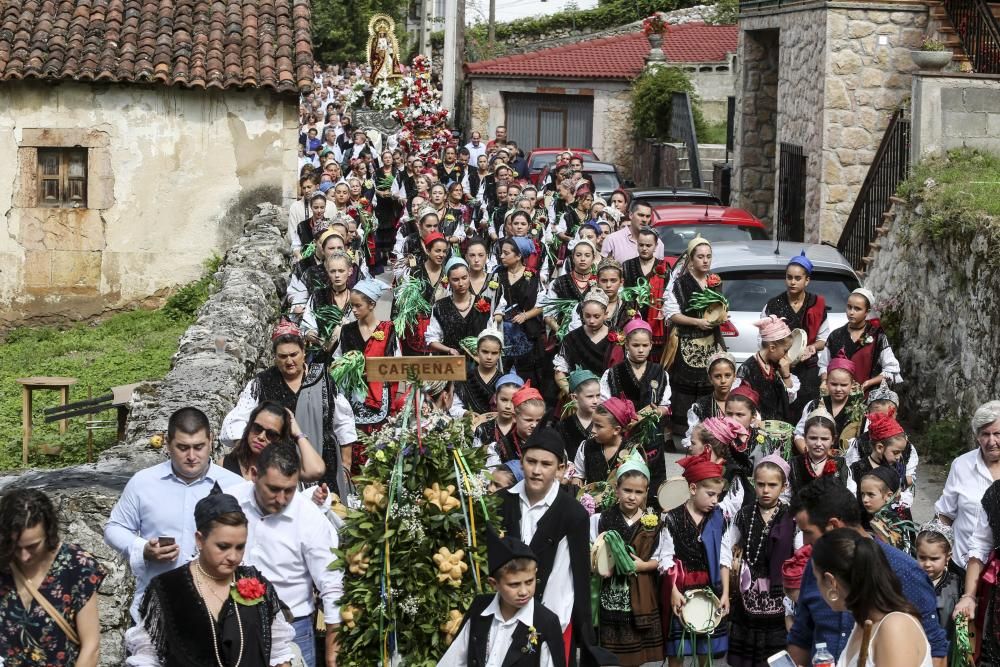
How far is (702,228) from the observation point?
17125mm

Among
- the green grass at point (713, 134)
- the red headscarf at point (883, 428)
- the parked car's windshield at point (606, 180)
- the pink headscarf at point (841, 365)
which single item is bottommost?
the red headscarf at point (883, 428)

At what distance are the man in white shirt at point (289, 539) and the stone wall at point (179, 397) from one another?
0.75 m

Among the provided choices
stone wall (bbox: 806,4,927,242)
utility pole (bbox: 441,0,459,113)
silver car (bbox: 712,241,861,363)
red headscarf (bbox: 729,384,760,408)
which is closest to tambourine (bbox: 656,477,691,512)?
red headscarf (bbox: 729,384,760,408)

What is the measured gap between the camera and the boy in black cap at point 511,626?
19.4 feet

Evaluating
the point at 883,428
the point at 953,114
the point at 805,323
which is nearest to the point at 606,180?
the point at 953,114

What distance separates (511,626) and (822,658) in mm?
1136

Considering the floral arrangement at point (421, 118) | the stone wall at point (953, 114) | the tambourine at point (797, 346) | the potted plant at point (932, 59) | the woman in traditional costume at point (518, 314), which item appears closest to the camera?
the tambourine at point (797, 346)

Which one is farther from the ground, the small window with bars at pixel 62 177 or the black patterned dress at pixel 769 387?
the small window with bars at pixel 62 177

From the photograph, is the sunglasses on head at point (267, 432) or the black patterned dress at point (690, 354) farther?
the black patterned dress at point (690, 354)

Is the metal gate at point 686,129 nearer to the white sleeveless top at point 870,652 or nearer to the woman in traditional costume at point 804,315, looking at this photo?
the woman in traditional costume at point 804,315

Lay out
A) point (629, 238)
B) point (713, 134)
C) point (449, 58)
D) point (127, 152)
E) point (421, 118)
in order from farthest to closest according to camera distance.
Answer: point (449, 58) → point (713, 134) → point (421, 118) → point (127, 152) → point (629, 238)

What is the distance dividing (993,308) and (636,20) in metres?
45.3

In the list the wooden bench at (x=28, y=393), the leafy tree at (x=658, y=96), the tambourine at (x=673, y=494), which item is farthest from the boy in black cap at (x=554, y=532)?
the leafy tree at (x=658, y=96)

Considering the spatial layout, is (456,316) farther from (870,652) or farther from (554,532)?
Result: (870,652)
